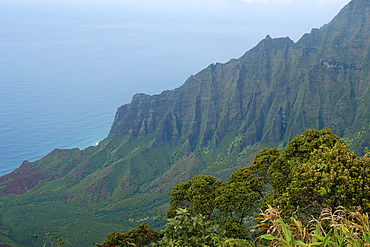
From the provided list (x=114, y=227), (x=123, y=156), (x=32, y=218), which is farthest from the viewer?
(x=123, y=156)

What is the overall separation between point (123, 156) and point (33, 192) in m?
28.6

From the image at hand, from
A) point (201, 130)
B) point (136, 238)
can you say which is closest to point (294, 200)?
point (136, 238)

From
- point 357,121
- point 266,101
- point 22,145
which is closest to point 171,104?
point 266,101

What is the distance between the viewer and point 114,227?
6512 cm

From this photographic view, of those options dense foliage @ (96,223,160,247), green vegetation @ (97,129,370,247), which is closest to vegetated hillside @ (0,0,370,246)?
dense foliage @ (96,223,160,247)

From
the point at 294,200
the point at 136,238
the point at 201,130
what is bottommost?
the point at 201,130

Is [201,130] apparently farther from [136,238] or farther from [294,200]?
[294,200]

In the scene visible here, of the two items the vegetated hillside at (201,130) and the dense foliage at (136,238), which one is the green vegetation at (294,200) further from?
the vegetated hillside at (201,130)

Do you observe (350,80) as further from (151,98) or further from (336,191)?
(336,191)

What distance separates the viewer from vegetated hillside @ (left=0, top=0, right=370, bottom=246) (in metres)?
79.4

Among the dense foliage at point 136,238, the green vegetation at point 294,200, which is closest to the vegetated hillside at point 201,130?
the dense foliage at point 136,238

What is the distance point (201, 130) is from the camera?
112 meters

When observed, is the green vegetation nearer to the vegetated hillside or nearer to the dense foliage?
the dense foliage

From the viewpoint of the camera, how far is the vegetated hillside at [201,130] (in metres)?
79.4
